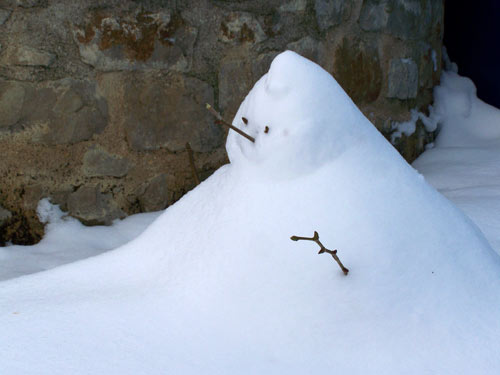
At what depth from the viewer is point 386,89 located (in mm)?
1732

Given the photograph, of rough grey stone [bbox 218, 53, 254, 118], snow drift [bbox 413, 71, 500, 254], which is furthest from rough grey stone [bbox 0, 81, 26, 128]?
snow drift [bbox 413, 71, 500, 254]

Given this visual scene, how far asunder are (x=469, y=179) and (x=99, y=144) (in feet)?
3.78

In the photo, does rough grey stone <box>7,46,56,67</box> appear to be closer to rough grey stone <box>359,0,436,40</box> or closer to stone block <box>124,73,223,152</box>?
stone block <box>124,73,223,152</box>

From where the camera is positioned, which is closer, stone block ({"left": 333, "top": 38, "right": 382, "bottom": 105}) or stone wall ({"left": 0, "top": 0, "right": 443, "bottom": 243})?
stone wall ({"left": 0, "top": 0, "right": 443, "bottom": 243})

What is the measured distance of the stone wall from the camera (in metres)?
1.27

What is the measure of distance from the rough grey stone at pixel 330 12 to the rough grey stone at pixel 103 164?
28.3 inches

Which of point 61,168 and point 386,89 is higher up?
point 386,89

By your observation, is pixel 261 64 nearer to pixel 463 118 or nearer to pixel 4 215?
pixel 4 215

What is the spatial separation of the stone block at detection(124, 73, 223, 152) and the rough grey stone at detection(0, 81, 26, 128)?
26 centimetres

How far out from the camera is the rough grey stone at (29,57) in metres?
1.24

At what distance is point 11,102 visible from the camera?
1.26 metres

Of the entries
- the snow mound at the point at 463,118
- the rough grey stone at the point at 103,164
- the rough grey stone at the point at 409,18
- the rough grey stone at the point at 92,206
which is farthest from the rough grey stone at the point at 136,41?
the snow mound at the point at 463,118

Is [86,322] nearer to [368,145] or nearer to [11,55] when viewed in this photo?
[368,145]

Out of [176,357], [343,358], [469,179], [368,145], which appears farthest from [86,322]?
[469,179]
